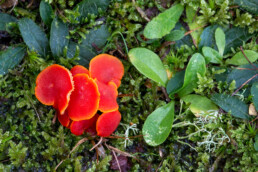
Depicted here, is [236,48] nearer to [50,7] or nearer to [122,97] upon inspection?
[122,97]

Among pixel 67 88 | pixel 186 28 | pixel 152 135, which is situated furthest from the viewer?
pixel 186 28

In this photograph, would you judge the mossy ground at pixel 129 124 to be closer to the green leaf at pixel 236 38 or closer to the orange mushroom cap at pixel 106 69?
the green leaf at pixel 236 38

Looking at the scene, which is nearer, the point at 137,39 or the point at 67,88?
the point at 67,88

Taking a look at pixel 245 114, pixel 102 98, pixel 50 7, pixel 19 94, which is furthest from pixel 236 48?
pixel 19 94

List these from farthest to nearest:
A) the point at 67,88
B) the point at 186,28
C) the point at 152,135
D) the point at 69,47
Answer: the point at 186,28 < the point at 69,47 < the point at 152,135 < the point at 67,88

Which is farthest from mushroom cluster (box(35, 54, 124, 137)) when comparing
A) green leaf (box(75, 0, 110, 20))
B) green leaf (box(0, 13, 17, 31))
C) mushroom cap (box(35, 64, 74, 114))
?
green leaf (box(0, 13, 17, 31))

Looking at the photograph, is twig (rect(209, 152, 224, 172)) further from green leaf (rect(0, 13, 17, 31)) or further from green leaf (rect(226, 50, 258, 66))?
green leaf (rect(0, 13, 17, 31))

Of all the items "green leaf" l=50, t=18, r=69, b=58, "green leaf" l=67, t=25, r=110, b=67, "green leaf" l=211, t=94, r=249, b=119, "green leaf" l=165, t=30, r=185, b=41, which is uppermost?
"green leaf" l=50, t=18, r=69, b=58
